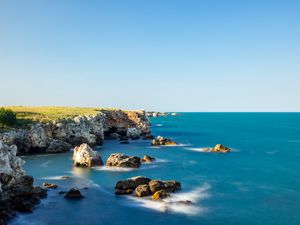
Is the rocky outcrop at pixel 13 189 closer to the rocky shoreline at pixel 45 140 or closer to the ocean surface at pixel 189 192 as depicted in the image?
the rocky shoreline at pixel 45 140

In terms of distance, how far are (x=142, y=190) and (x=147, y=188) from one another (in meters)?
0.94

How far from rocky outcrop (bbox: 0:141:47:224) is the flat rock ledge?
37.4 feet

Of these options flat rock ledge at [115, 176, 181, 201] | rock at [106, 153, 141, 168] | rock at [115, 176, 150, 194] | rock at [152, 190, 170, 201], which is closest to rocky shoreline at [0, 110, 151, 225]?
rock at [106, 153, 141, 168]

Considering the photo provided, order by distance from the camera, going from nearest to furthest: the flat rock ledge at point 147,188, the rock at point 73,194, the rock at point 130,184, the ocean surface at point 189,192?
the ocean surface at point 189,192 < the flat rock ledge at point 147,188 < the rock at point 73,194 < the rock at point 130,184

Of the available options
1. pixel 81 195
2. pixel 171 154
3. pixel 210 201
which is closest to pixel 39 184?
pixel 81 195

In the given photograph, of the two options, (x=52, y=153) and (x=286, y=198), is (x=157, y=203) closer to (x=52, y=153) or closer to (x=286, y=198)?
(x=286, y=198)

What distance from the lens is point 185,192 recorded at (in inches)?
2186

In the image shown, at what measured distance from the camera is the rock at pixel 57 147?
310 ft

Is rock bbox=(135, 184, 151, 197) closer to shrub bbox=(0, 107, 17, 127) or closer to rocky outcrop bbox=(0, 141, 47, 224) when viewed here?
rocky outcrop bbox=(0, 141, 47, 224)

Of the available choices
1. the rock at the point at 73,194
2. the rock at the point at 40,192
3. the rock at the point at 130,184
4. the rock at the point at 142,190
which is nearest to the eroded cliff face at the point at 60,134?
the rock at the point at 40,192

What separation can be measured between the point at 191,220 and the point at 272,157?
196 ft

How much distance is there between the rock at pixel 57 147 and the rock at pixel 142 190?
47.6 m

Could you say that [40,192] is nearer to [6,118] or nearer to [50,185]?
[50,185]

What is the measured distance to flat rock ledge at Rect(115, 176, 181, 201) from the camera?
168 ft
